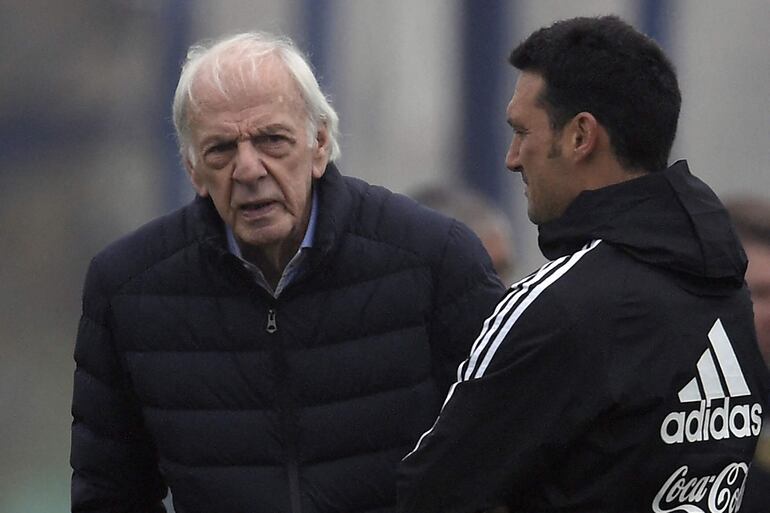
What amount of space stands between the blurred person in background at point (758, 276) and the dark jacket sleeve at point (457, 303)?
0.76 meters

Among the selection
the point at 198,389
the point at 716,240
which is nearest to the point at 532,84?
the point at 716,240

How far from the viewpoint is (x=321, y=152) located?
2.84 m

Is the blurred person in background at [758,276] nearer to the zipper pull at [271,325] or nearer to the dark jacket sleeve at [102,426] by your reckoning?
the zipper pull at [271,325]

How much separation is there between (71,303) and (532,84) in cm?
229

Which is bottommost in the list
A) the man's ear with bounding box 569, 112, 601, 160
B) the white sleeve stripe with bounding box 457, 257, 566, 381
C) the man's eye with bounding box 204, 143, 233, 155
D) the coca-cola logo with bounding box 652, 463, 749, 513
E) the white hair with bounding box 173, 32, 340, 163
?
the coca-cola logo with bounding box 652, 463, 749, 513

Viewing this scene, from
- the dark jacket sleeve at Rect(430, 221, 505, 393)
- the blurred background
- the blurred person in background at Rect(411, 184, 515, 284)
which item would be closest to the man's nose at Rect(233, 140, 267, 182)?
the dark jacket sleeve at Rect(430, 221, 505, 393)

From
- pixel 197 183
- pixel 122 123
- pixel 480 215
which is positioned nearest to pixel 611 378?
pixel 197 183

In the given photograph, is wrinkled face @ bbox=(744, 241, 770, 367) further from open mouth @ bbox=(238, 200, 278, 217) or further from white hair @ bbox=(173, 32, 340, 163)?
open mouth @ bbox=(238, 200, 278, 217)

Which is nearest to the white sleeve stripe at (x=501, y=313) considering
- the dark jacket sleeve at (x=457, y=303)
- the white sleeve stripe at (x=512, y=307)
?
the white sleeve stripe at (x=512, y=307)

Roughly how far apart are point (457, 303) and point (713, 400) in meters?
0.66

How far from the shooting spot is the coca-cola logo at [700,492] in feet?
7.09

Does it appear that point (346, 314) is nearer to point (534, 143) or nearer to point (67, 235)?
point (534, 143)

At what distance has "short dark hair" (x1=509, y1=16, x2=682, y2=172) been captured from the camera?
2254mm

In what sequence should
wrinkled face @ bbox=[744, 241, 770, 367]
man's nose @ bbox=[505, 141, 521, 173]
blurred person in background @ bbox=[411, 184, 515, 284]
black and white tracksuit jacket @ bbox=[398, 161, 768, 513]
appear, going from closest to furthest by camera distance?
→ black and white tracksuit jacket @ bbox=[398, 161, 768, 513]
man's nose @ bbox=[505, 141, 521, 173]
wrinkled face @ bbox=[744, 241, 770, 367]
blurred person in background @ bbox=[411, 184, 515, 284]
